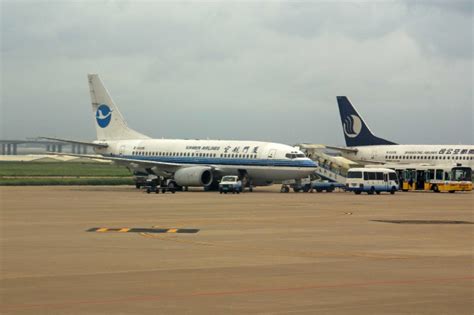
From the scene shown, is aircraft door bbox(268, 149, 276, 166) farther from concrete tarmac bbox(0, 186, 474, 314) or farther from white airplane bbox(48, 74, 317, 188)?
concrete tarmac bbox(0, 186, 474, 314)

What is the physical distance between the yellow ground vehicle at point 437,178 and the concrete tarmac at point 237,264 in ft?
135

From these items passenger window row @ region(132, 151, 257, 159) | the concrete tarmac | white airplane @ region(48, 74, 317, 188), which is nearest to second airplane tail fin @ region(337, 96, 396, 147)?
white airplane @ region(48, 74, 317, 188)

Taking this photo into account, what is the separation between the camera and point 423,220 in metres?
47.9

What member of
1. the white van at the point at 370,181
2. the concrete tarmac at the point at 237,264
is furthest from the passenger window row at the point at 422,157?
the concrete tarmac at the point at 237,264

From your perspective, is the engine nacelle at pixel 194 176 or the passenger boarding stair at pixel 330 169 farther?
the passenger boarding stair at pixel 330 169

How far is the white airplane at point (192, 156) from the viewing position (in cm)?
8525

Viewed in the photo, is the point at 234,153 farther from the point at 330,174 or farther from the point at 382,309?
the point at 382,309

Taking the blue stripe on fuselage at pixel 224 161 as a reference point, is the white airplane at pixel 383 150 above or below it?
above

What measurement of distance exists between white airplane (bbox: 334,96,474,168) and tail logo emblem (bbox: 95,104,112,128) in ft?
78.2

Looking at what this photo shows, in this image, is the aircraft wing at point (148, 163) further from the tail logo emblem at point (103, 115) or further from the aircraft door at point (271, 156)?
the aircraft door at point (271, 156)

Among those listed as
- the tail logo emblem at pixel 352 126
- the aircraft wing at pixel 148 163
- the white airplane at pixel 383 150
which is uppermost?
the tail logo emblem at pixel 352 126

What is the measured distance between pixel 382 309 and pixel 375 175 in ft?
220

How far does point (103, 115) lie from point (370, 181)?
29502mm

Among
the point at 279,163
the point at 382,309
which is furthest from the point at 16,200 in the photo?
the point at 382,309
